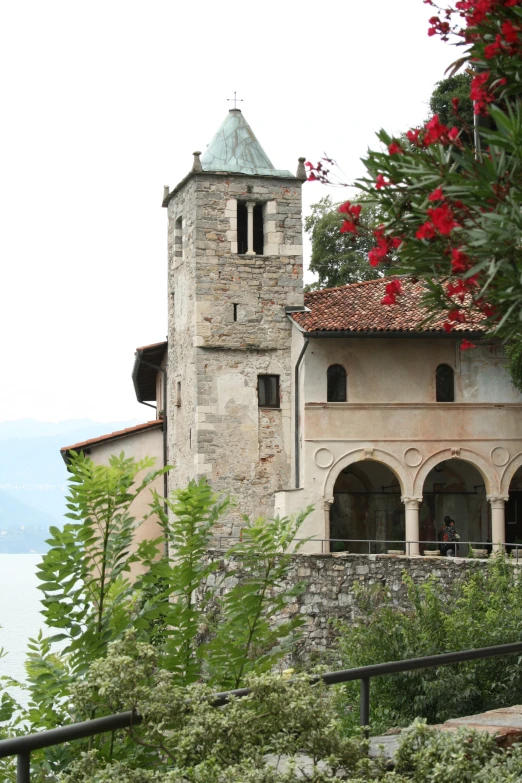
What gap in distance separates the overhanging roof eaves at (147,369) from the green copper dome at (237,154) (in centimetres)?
570

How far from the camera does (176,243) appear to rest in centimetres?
3156

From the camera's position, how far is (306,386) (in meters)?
28.5

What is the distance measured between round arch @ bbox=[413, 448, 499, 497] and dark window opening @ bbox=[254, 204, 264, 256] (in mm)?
6822

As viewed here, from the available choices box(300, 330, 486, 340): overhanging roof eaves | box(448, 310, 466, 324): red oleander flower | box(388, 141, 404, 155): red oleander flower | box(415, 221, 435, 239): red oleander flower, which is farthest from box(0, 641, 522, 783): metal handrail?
box(300, 330, 486, 340): overhanging roof eaves

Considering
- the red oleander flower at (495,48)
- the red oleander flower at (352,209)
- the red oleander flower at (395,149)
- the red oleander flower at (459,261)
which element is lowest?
the red oleander flower at (459,261)

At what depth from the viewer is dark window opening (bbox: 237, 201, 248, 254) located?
30.2 meters

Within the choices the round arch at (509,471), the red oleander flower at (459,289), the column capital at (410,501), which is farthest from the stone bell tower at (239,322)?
the red oleander flower at (459,289)

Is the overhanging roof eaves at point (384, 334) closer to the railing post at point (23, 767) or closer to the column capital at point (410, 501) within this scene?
the column capital at point (410, 501)

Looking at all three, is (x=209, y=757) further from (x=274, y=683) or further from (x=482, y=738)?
(x=482, y=738)

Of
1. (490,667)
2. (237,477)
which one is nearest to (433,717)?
(490,667)

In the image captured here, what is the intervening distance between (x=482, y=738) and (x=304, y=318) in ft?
77.3

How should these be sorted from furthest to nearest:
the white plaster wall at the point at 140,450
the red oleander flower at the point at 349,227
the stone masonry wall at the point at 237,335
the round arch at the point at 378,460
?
the white plaster wall at the point at 140,450
the stone masonry wall at the point at 237,335
the round arch at the point at 378,460
the red oleander flower at the point at 349,227

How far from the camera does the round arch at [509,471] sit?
28.5 metres

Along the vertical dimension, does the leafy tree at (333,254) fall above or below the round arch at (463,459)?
above
